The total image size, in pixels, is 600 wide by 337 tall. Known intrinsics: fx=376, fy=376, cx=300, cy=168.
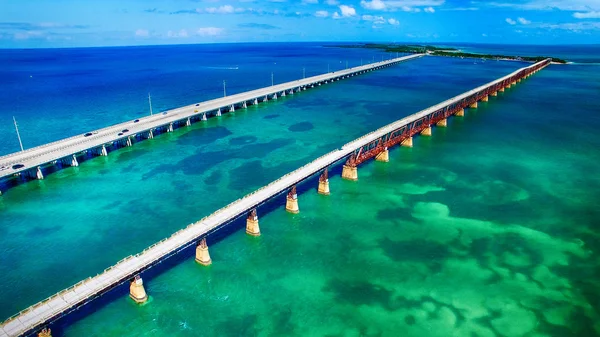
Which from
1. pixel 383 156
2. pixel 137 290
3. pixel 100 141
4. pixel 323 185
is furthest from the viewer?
pixel 100 141

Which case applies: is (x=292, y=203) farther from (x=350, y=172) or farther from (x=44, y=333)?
(x=44, y=333)

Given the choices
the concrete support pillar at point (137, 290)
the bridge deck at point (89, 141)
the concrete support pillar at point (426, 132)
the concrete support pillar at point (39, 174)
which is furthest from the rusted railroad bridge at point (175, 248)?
the bridge deck at point (89, 141)

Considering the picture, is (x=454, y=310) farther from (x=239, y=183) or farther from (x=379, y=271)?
(x=239, y=183)

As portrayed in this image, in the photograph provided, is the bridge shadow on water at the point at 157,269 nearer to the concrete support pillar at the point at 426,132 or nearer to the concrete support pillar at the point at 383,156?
the concrete support pillar at the point at 383,156

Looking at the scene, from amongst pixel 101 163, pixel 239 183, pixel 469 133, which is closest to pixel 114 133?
pixel 101 163

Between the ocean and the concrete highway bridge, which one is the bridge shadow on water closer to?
the ocean

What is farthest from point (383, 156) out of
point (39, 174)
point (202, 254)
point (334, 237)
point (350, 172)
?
point (39, 174)
